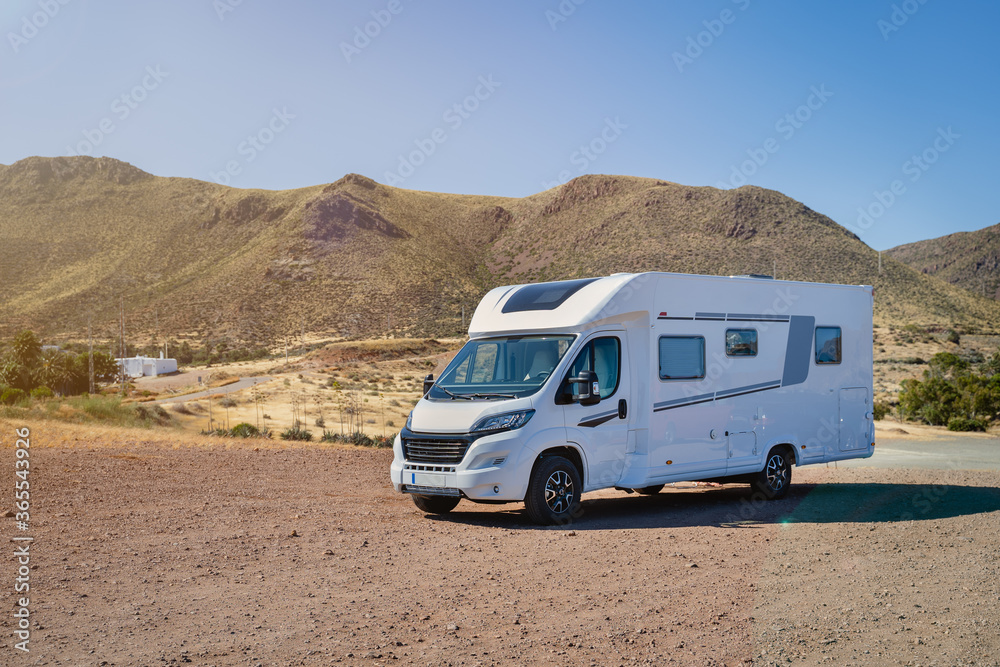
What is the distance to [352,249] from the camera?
87062 mm

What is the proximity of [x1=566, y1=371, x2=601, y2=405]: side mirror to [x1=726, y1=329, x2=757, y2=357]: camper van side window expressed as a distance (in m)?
2.55

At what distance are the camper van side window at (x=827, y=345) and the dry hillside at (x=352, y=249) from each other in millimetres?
56831

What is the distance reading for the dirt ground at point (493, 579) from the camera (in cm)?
505

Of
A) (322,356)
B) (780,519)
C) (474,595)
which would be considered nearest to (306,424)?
(780,519)

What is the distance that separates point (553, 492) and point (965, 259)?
14034 centimetres

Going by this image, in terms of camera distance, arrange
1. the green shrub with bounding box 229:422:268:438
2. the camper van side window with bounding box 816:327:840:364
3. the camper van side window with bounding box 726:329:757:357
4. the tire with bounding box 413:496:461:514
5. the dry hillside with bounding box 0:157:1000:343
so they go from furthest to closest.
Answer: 1. the dry hillside with bounding box 0:157:1000:343
2. the green shrub with bounding box 229:422:268:438
3. the camper van side window with bounding box 816:327:840:364
4. the camper van side window with bounding box 726:329:757:357
5. the tire with bounding box 413:496:461:514

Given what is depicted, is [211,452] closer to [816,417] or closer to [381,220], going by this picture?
[816,417]

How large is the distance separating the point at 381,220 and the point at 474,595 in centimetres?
9034

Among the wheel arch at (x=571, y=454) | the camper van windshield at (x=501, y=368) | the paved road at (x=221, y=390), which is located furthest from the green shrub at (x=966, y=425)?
the paved road at (x=221, y=390)

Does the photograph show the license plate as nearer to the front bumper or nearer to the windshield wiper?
the front bumper

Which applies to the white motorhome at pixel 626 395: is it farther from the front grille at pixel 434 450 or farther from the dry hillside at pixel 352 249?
the dry hillside at pixel 352 249

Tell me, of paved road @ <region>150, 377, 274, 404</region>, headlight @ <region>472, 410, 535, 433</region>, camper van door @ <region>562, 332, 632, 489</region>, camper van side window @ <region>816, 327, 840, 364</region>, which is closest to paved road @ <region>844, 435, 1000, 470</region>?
camper van side window @ <region>816, 327, 840, 364</region>

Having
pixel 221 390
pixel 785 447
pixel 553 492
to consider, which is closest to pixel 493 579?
pixel 553 492

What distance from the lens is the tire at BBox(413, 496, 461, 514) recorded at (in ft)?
33.8
